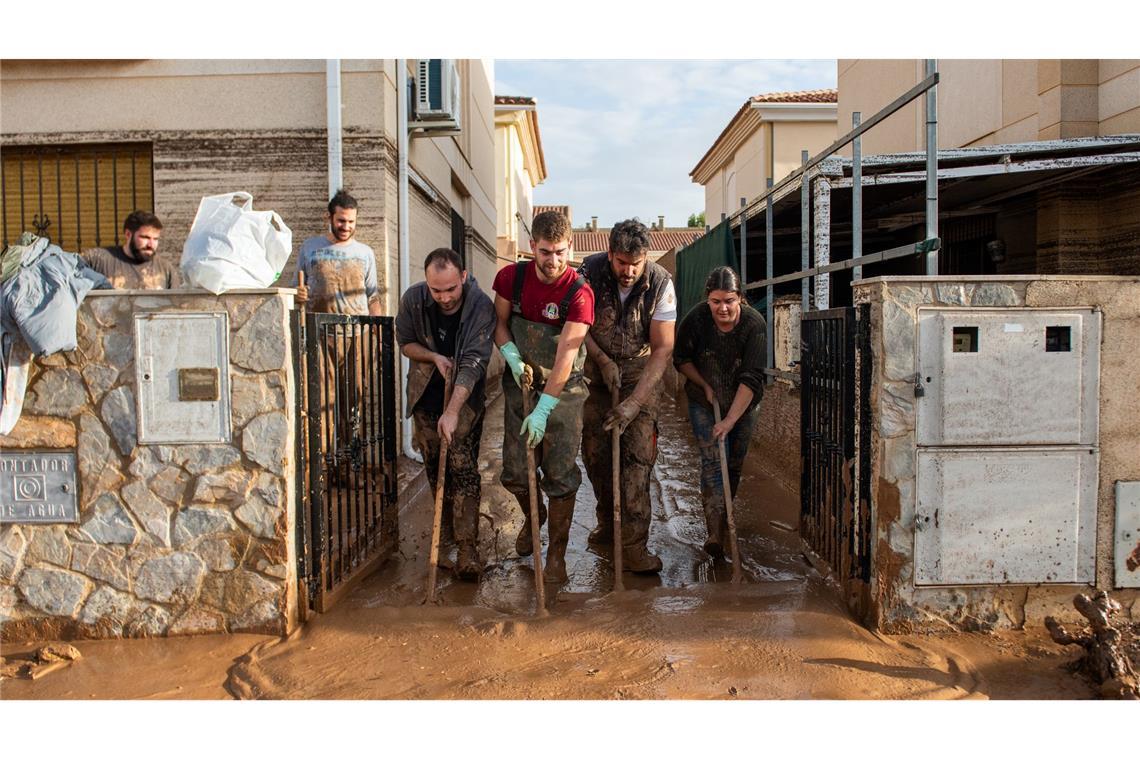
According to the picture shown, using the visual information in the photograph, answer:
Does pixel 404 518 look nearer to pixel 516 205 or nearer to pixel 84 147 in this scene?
pixel 84 147

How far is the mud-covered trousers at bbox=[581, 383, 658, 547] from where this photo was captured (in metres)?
4.88

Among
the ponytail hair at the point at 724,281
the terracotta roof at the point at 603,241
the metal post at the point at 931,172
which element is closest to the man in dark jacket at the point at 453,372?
the ponytail hair at the point at 724,281

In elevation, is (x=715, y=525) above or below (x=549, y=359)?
below

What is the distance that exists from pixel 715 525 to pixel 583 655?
5.69 feet

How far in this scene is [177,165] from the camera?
716cm

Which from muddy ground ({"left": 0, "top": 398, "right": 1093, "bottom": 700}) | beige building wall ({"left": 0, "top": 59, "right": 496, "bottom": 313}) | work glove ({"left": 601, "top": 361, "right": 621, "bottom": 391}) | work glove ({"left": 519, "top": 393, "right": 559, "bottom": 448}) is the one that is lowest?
muddy ground ({"left": 0, "top": 398, "right": 1093, "bottom": 700})

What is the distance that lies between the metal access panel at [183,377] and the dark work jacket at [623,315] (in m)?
2.06

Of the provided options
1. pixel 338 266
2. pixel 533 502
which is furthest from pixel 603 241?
pixel 533 502

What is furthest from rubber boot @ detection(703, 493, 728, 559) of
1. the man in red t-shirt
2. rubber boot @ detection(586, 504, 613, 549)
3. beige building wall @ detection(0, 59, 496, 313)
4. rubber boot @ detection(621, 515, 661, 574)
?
beige building wall @ detection(0, 59, 496, 313)

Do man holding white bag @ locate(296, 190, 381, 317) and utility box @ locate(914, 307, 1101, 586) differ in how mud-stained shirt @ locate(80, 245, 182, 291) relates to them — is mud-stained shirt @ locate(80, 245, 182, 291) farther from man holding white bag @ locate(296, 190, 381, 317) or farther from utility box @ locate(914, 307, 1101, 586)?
utility box @ locate(914, 307, 1101, 586)

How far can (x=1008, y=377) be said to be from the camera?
12.5 feet

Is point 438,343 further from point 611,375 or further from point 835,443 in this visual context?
point 835,443

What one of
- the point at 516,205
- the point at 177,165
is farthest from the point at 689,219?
the point at 177,165

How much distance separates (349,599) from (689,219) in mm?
57470
